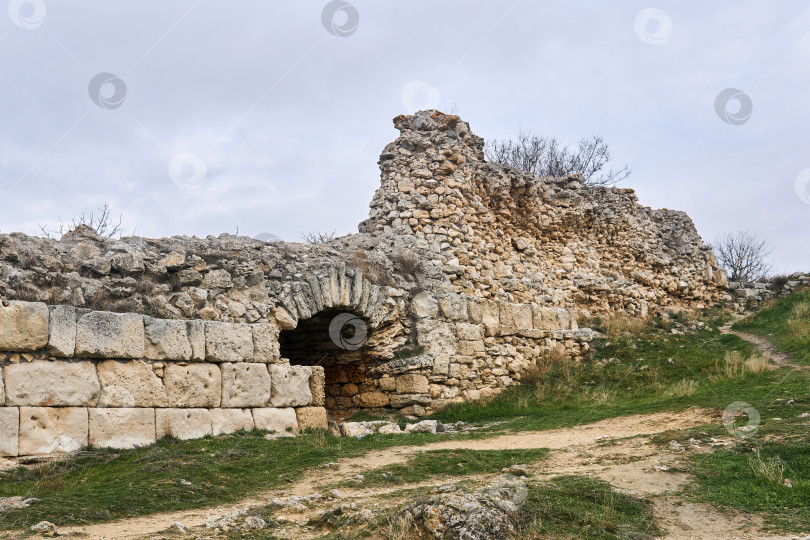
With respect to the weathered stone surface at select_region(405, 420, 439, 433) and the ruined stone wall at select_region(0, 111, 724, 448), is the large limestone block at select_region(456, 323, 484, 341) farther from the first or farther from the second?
the weathered stone surface at select_region(405, 420, 439, 433)

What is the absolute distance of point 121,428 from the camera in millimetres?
8203

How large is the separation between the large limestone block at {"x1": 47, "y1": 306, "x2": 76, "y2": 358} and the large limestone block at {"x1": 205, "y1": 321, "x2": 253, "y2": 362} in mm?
1623

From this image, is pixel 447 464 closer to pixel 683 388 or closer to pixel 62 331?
pixel 62 331

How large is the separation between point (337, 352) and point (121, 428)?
4.21 meters

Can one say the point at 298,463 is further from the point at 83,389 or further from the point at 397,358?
the point at 397,358

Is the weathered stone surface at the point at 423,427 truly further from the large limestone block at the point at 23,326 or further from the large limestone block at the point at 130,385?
the large limestone block at the point at 23,326

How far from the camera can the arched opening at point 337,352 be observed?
37.6ft

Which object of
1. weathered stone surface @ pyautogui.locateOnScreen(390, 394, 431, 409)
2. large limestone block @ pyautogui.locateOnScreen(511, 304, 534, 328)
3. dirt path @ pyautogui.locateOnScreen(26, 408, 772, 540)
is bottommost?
dirt path @ pyautogui.locateOnScreen(26, 408, 772, 540)

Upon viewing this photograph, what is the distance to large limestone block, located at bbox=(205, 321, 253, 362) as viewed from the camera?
9.20 meters

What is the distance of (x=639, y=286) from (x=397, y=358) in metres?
7.77

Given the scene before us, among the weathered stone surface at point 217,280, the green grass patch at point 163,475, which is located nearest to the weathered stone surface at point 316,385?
the green grass patch at point 163,475

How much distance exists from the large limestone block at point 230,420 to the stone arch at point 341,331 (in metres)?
1.47

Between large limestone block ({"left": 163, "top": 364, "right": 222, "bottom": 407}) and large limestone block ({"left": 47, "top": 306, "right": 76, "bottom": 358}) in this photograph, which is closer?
large limestone block ({"left": 47, "top": 306, "right": 76, "bottom": 358})

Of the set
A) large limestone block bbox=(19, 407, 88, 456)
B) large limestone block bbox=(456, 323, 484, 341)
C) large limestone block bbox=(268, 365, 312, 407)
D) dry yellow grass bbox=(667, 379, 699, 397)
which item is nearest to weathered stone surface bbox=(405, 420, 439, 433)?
large limestone block bbox=(268, 365, 312, 407)
